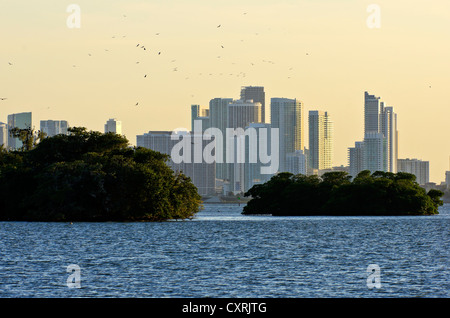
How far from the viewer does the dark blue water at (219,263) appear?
42781 millimetres

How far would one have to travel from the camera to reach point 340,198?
534 feet

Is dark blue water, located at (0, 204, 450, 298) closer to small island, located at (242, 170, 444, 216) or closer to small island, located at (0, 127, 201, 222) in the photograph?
small island, located at (0, 127, 201, 222)

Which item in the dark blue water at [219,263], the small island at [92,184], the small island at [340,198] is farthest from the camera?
the small island at [340,198]

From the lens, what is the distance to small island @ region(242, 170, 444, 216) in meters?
162

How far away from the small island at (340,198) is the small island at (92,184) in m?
46.2

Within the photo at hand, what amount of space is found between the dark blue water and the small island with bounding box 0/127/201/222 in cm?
1334

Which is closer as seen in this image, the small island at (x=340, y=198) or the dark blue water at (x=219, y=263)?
the dark blue water at (x=219, y=263)

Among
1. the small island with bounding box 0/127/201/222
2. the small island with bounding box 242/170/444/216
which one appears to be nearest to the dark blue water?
the small island with bounding box 0/127/201/222

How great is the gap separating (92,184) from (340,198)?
220 feet

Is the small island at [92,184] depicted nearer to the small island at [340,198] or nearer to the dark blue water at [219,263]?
the dark blue water at [219,263]

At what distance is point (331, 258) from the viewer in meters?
61.1

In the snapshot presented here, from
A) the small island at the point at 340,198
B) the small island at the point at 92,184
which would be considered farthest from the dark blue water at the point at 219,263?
the small island at the point at 340,198
